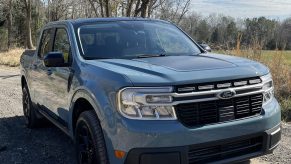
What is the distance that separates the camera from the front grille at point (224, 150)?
3.57m

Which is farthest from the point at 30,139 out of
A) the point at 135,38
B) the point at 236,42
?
the point at 236,42

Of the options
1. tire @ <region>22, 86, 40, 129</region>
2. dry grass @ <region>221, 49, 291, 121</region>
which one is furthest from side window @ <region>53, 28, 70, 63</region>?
dry grass @ <region>221, 49, 291, 121</region>

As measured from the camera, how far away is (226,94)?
362 cm

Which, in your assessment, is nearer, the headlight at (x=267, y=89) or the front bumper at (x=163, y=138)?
the front bumper at (x=163, y=138)

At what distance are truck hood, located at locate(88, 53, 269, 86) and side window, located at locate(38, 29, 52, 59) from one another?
1968 mm

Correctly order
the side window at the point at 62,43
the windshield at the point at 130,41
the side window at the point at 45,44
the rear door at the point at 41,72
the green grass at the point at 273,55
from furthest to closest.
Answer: the green grass at the point at 273,55 < the side window at the point at 45,44 < the rear door at the point at 41,72 < the side window at the point at 62,43 < the windshield at the point at 130,41

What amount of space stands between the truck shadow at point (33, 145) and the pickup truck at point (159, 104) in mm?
722

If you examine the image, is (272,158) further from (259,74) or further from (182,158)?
(182,158)

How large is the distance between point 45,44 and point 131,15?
39.7 ft

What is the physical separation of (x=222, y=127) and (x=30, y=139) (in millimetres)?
3720

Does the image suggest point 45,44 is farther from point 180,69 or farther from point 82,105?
point 180,69

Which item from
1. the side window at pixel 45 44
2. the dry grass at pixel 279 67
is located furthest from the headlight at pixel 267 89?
the dry grass at pixel 279 67

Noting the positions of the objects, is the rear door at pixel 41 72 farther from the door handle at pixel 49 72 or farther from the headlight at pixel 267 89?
the headlight at pixel 267 89


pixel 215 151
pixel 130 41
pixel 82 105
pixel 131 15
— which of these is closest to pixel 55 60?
pixel 82 105
